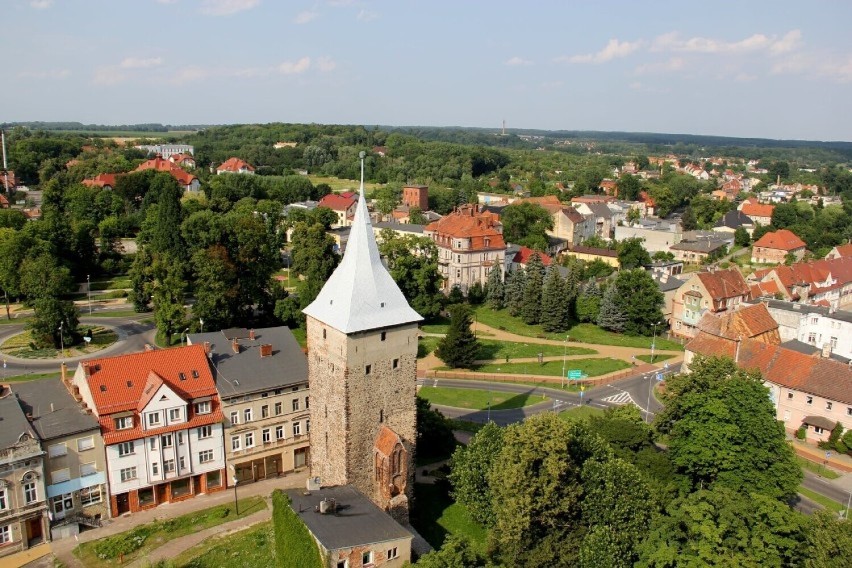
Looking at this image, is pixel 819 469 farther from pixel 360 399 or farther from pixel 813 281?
pixel 813 281

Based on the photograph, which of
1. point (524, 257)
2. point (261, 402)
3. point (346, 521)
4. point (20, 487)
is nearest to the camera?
point (346, 521)

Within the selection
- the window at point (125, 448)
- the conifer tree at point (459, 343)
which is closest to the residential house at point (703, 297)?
the conifer tree at point (459, 343)

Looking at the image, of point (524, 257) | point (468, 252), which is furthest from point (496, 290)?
point (524, 257)

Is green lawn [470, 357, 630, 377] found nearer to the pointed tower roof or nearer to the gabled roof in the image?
the gabled roof

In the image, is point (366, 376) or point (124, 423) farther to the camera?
point (124, 423)

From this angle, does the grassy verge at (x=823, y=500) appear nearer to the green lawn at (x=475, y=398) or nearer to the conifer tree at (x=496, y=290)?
the green lawn at (x=475, y=398)

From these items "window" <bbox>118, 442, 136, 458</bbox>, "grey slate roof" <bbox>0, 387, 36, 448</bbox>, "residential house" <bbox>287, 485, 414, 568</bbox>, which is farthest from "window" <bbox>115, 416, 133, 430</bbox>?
"residential house" <bbox>287, 485, 414, 568</bbox>
